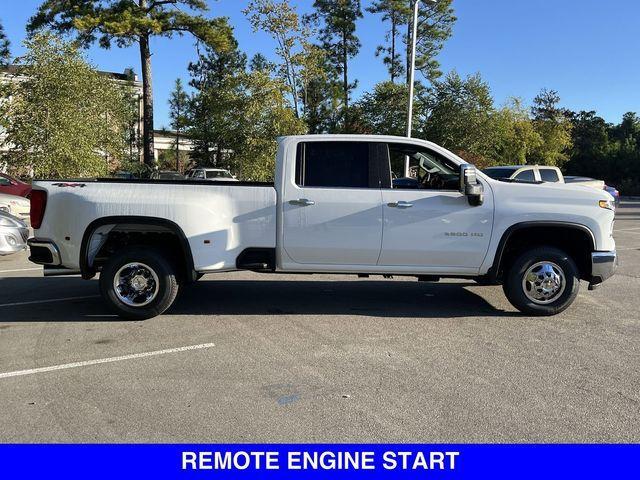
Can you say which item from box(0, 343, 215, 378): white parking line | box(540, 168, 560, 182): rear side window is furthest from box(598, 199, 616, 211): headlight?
box(540, 168, 560, 182): rear side window

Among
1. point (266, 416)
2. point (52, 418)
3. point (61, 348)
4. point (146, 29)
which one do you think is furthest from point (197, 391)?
point (146, 29)

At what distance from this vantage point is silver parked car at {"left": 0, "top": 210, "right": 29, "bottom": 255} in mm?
8898

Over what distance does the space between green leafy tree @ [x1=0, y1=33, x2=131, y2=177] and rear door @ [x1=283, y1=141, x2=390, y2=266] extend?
1594 centimetres

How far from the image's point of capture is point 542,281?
20.6ft

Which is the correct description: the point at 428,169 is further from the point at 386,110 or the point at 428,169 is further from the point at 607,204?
the point at 386,110

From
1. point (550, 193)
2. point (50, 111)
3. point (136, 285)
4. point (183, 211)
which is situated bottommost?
point (136, 285)

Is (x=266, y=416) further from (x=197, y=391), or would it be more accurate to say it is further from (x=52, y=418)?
(x=52, y=418)

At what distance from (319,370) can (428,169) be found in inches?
119

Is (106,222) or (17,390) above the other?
(106,222)

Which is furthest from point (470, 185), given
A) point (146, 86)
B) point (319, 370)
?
point (146, 86)

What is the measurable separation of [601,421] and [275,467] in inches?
85.9

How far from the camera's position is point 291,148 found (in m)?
6.16

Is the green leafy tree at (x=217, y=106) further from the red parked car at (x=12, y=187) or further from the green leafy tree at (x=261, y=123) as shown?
the red parked car at (x=12, y=187)

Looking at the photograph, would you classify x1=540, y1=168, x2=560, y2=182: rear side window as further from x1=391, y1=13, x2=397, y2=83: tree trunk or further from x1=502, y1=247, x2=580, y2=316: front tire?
x1=391, y1=13, x2=397, y2=83: tree trunk
